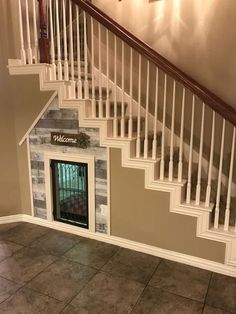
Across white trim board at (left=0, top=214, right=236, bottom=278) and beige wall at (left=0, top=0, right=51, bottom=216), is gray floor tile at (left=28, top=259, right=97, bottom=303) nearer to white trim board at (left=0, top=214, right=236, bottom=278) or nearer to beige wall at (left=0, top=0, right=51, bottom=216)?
white trim board at (left=0, top=214, right=236, bottom=278)

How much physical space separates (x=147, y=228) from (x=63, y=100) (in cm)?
155

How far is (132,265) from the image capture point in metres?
2.52

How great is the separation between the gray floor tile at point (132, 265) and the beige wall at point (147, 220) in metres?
0.15

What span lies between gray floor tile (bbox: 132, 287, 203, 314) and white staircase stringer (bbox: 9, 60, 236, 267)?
567 millimetres

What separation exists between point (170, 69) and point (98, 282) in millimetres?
1902

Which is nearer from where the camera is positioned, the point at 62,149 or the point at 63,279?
the point at 63,279

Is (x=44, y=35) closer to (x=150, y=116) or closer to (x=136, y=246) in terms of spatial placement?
(x=150, y=116)

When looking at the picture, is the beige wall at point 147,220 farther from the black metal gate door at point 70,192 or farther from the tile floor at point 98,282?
the black metal gate door at point 70,192

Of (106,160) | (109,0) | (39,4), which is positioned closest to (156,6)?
(109,0)

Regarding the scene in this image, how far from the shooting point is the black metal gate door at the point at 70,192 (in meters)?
3.03

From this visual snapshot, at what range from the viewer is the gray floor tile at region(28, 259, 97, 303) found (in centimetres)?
215

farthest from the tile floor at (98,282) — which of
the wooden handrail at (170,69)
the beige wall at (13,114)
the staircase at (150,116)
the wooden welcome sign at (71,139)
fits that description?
the wooden handrail at (170,69)

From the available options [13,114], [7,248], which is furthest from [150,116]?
[7,248]

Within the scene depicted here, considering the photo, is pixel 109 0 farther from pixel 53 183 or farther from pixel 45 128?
pixel 53 183
